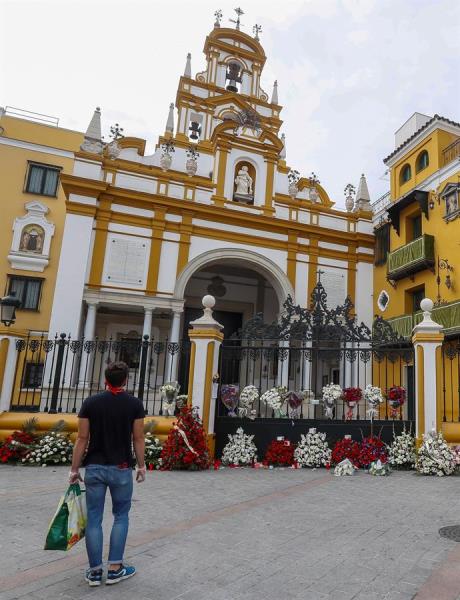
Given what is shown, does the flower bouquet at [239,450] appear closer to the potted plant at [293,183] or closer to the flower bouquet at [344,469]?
the flower bouquet at [344,469]

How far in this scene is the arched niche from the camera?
1836cm

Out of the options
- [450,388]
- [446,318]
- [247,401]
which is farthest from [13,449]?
[446,318]

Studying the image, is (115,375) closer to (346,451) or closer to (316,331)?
(346,451)

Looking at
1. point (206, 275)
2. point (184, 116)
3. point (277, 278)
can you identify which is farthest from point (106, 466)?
point (184, 116)

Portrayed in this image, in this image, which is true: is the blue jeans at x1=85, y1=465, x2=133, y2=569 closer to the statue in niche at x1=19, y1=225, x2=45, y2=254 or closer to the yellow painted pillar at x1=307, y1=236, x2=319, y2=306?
the yellow painted pillar at x1=307, y1=236, x2=319, y2=306

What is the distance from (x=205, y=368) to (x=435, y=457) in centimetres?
451

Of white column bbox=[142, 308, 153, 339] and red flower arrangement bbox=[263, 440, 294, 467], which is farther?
white column bbox=[142, 308, 153, 339]

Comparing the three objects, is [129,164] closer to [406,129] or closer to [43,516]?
[406,129]

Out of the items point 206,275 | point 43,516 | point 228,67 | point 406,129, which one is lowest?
point 43,516

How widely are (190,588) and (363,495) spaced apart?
12.5 feet

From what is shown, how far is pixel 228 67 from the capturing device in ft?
74.9

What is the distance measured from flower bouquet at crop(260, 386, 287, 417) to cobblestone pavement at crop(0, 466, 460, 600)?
2211 millimetres

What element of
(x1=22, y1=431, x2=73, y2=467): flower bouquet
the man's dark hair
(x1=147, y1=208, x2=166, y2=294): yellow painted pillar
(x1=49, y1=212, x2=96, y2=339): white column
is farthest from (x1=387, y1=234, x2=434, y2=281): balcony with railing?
the man's dark hair

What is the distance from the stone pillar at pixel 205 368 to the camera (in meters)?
8.61
